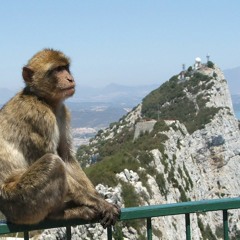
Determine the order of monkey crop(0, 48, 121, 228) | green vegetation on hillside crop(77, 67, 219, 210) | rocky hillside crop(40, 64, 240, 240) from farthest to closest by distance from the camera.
Result: green vegetation on hillside crop(77, 67, 219, 210), rocky hillside crop(40, 64, 240, 240), monkey crop(0, 48, 121, 228)

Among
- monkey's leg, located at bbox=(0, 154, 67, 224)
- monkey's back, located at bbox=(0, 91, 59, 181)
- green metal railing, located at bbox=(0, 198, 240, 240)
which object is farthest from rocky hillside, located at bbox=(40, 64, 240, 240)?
green metal railing, located at bbox=(0, 198, 240, 240)

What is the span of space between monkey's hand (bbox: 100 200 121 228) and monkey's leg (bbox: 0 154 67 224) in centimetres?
36

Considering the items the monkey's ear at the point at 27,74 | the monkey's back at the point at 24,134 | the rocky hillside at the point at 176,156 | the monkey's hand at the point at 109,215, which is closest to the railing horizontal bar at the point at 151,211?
the monkey's hand at the point at 109,215

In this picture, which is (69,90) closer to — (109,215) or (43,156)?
(43,156)

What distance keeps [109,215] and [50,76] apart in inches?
59.3

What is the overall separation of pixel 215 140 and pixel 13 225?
5432 centimetres

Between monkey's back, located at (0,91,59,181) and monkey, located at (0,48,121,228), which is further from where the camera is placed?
monkey's back, located at (0,91,59,181)

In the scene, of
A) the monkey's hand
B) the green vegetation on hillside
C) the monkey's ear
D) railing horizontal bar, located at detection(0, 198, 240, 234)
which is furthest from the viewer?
the green vegetation on hillside

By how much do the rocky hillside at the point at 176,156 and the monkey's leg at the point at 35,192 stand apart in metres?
14.0

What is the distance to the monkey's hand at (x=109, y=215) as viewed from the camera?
4.16 meters

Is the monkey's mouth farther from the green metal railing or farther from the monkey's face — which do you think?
the green metal railing

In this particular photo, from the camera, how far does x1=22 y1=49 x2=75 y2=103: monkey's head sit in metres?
4.98

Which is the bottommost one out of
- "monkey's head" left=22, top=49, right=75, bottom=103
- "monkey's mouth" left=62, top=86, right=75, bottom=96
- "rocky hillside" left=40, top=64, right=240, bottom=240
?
"rocky hillside" left=40, top=64, right=240, bottom=240

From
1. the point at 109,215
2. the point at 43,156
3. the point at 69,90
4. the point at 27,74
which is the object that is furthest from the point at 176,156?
the point at 109,215
